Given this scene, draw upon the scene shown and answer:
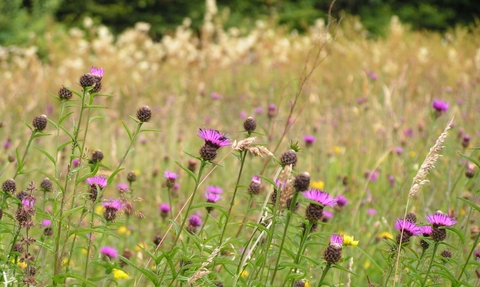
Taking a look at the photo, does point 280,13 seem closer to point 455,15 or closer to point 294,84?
point 455,15

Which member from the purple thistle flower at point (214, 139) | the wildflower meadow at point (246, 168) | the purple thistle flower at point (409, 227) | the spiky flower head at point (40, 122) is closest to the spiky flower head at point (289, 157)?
the wildflower meadow at point (246, 168)

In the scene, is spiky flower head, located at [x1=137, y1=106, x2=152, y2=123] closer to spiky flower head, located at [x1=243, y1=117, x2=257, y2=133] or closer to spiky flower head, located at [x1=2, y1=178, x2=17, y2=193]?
spiky flower head, located at [x1=243, y1=117, x2=257, y2=133]

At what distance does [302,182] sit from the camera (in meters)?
1.30

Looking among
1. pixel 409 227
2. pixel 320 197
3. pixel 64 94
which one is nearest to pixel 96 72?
pixel 64 94

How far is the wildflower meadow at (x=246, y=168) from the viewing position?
4.62 ft

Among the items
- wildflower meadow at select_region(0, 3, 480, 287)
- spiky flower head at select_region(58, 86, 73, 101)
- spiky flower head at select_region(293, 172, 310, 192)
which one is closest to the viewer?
spiky flower head at select_region(293, 172, 310, 192)

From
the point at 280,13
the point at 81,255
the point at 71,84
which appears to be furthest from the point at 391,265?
the point at 280,13

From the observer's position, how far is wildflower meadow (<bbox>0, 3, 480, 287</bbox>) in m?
1.41

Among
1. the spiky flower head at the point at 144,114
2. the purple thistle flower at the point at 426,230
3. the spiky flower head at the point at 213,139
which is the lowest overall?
the purple thistle flower at the point at 426,230

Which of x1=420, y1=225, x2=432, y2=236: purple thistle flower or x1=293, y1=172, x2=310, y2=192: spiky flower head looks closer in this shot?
x1=293, y1=172, x2=310, y2=192: spiky flower head

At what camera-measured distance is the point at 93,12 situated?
Result: 13039 mm

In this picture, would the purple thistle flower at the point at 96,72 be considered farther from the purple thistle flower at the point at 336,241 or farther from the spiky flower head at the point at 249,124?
the purple thistle flower at the point at 336,241

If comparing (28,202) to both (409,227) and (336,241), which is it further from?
(409,227)

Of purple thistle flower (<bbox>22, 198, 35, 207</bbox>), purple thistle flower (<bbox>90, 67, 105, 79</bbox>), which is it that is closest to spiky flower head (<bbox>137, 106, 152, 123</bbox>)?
purple thistle flower (<bbox>90, 67, 105, 79</bbox>)
